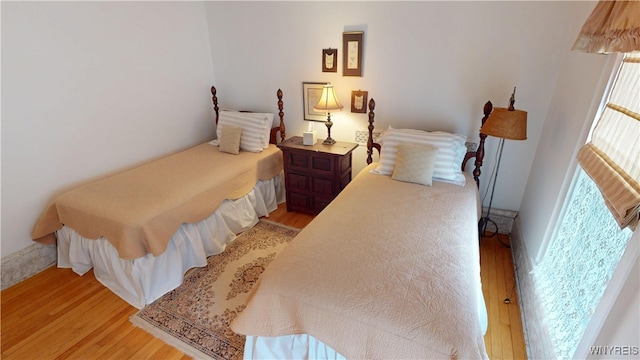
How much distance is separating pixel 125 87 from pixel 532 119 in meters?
3.46

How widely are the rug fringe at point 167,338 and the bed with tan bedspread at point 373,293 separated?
389 mm

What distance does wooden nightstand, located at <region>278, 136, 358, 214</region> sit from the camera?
278 cm

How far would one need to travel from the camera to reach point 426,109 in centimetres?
270

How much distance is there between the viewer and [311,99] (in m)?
3.08

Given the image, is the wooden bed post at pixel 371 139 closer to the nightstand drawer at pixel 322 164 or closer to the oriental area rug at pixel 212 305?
the nightstand drawer at pixel 322 164

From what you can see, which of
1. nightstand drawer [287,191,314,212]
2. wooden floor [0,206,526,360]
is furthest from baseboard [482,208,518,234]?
nightstand drawer [287,191,314,212]

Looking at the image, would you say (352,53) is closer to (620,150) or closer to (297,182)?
(297,182)

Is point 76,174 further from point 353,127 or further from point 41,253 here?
point 353,127

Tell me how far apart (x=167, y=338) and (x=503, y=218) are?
284 cm

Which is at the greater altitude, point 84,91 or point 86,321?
point 84,91

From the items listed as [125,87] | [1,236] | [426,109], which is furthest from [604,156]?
[1,236]

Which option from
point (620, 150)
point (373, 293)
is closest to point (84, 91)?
point (373, 293)

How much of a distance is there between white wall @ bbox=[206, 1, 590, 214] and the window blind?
3.74ft

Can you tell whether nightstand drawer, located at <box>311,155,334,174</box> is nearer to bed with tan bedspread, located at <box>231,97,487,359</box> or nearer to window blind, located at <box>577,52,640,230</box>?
bed with tan bedspread, located at <box>231,97,487,359</box>
